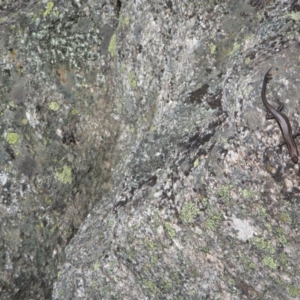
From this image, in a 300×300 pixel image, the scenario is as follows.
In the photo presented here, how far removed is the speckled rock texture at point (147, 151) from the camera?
481 cm

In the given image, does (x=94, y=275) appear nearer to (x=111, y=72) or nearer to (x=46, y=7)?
(x=111, y=72)

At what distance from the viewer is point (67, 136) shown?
22.6ft

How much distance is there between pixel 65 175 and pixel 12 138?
0.81m

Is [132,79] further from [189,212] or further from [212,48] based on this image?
[189,212]

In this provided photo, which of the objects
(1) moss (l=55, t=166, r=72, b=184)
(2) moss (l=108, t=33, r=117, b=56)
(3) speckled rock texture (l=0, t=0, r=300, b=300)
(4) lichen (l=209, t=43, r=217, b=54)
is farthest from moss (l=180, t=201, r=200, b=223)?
(2) moss (l=108, t=33, r=117, b=56)

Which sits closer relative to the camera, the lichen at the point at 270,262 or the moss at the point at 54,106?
the lichen at the point at 270,262

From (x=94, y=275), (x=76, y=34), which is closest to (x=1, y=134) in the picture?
(x=76, y=34)

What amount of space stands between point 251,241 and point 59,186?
2855 mm

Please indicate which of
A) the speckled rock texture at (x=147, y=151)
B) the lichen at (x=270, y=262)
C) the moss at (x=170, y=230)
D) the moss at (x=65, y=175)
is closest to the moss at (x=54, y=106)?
the speckled rock texture at (x=147, y=151)

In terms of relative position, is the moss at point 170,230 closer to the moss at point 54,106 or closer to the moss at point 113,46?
the moss at point 54,106

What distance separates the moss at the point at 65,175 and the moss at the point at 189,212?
216cm

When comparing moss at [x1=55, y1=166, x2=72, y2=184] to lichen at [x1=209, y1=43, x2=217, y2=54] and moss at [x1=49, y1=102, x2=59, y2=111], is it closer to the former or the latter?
moss at [x1=49, y1=102, x2=59, y2=111]

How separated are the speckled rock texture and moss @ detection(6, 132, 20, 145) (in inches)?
0.7

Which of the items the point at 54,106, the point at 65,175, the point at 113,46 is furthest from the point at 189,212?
the point at 113,46
